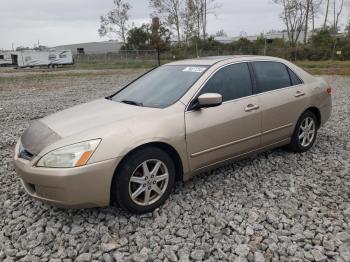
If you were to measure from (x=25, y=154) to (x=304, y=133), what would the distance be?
12.6 ft

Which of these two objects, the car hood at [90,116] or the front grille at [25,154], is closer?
the front grille at [25,154]

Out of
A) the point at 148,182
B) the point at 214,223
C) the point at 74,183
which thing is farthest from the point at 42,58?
the point at 214,223

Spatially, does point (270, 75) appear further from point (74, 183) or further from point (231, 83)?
point (74, 183)

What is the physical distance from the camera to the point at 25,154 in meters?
3.26

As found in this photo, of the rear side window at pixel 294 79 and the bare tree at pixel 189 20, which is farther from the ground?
the bare tree at pixel 189 20

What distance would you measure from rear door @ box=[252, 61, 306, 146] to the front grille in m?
2.73

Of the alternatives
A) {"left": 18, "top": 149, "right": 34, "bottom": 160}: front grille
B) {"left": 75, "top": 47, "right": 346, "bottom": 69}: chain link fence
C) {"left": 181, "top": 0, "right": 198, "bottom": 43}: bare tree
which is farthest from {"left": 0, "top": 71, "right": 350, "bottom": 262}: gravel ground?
{"left": 181, "top": 0, "right": 198, "bottom": 43}: bare tree

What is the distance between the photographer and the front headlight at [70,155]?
114 inches

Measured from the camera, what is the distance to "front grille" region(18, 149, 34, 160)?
3.16 meters

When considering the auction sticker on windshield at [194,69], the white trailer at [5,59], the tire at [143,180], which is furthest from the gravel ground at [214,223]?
the white trailer at [5,59]

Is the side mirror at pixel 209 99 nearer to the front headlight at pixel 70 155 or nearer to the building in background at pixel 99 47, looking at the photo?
the front headlight at pixel 70 155

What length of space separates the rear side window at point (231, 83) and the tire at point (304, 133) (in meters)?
1.18

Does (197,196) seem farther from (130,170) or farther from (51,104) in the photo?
(51,104)

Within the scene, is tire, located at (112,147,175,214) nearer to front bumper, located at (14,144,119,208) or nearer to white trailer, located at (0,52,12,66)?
front bumper, located at (14,144,119,208)
